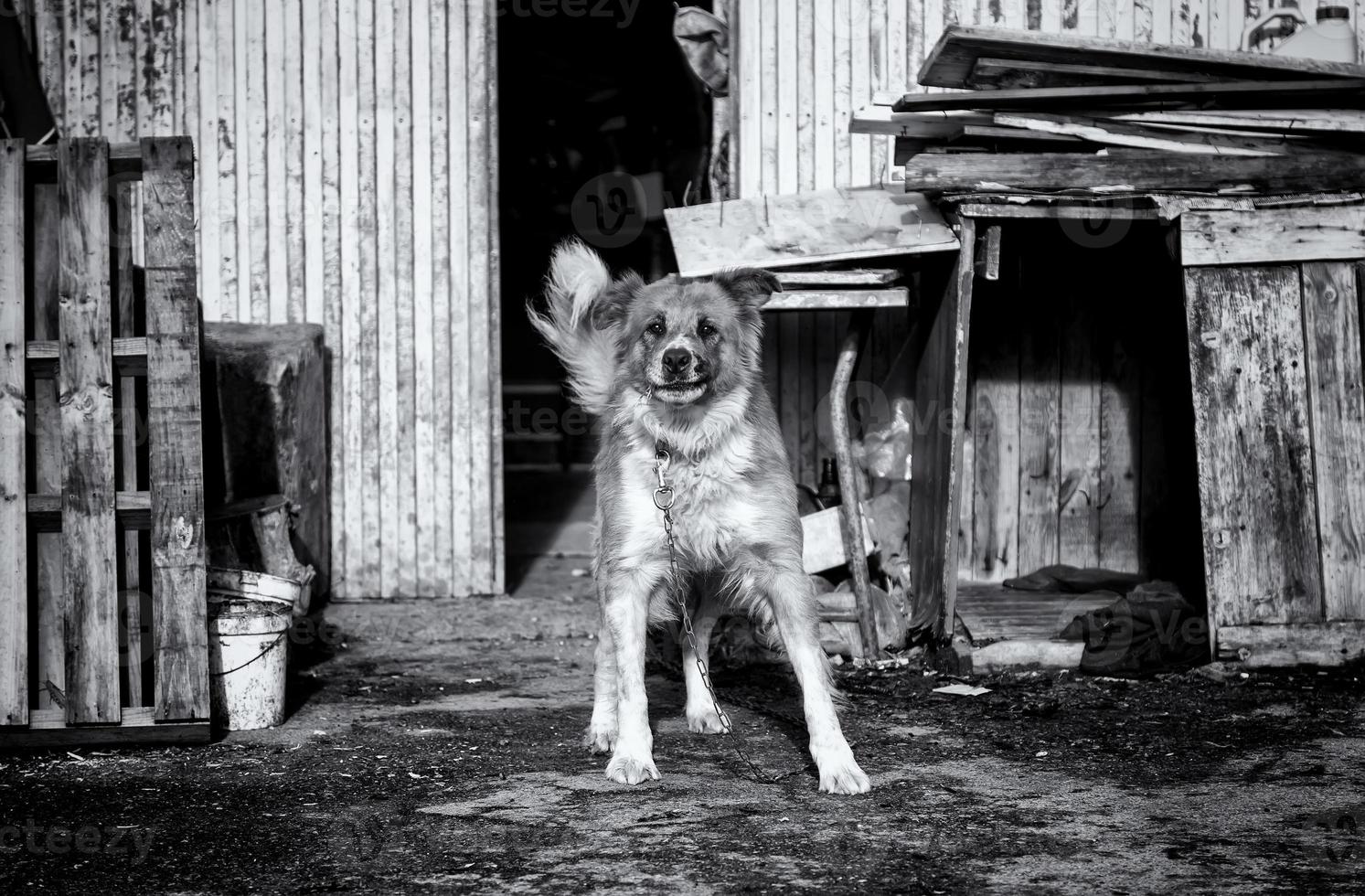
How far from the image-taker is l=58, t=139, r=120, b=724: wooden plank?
4.68 m

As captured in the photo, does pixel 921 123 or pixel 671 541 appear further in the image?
pixel 921 123

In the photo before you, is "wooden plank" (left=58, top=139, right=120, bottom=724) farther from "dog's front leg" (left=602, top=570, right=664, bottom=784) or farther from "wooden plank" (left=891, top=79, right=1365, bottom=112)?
"wooden plank" (left=891, top=79, right=1365, bottom=112)

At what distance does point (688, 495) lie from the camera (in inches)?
183

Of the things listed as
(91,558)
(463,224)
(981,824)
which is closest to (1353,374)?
(981,824)

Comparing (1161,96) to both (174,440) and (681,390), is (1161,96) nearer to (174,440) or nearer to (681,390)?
(681,390)

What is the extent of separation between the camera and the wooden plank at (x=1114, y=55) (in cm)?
588

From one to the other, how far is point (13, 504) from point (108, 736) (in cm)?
93

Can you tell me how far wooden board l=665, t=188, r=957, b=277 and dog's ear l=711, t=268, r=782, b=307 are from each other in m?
1.01

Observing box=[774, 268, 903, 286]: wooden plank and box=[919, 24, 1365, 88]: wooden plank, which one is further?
box=[774, 268, 903, 286]: wooden plank

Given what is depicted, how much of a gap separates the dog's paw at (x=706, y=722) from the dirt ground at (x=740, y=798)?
0.05m

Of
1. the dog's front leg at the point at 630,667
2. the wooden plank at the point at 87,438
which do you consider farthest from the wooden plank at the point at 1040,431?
the wooden plank at the point at 87,438

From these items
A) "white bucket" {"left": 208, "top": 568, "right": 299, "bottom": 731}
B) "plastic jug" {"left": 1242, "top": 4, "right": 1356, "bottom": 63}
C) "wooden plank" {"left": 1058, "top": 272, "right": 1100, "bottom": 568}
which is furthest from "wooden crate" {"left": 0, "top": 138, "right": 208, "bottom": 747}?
"plastic jug" {"left": 1242, "top": 4, "right": 1356, "bottom": 63}

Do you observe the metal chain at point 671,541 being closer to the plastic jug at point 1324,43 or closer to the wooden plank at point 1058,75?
the wooden plank at point 1058,75

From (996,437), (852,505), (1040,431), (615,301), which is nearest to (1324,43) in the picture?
(1040,431)
